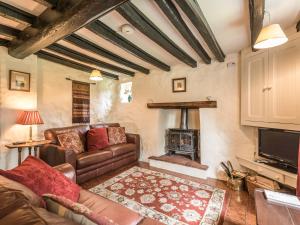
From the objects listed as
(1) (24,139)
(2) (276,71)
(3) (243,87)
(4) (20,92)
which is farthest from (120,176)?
(2) (276,71)

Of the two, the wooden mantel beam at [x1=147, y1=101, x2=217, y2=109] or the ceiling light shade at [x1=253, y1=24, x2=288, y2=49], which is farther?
the wooden mantel beam at [x1=147, y1=101, x2=217, y2=109]

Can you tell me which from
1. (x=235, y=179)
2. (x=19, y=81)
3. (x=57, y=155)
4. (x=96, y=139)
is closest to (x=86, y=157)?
(x=57, y=155)

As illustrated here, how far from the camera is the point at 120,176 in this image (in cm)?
305

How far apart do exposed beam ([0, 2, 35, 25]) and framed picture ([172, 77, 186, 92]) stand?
2668 mm

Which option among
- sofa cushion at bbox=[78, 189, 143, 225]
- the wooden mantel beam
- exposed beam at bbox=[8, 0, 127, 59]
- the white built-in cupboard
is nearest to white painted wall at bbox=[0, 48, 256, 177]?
the wooden mantel beam

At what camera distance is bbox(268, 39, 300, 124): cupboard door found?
190cm

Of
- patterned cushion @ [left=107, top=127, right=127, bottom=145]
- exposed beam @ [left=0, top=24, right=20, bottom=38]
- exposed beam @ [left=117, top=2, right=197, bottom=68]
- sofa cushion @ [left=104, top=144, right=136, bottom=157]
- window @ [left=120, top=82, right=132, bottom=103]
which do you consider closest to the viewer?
exposed beam @ [left=117, top=2, right=197, bottom=68]

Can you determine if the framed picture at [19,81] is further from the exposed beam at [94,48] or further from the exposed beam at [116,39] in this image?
the exposed beam at [116,39]

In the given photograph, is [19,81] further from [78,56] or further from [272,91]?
[272,91]

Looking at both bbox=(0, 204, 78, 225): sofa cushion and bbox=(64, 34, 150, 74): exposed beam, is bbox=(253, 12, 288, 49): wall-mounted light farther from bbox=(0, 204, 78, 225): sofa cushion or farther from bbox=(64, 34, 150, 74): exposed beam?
bbox=(64, 34, 150, 74): exposed beam

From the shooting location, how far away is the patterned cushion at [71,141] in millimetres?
2961

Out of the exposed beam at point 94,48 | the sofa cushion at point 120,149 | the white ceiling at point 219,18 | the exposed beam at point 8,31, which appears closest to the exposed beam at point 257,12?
the white ceiling at point 219,18

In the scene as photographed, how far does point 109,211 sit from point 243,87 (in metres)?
2.60

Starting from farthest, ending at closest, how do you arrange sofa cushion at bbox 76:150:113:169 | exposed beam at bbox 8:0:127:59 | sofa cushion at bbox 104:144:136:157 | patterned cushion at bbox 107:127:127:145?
patterned cushion at bbox 107:127:127:145 → sofa cushion at bbox 104:144:136:157 → sofa cushion at bbox 76:150:113:169 → exposed beam at bbox 8:0:127:59
